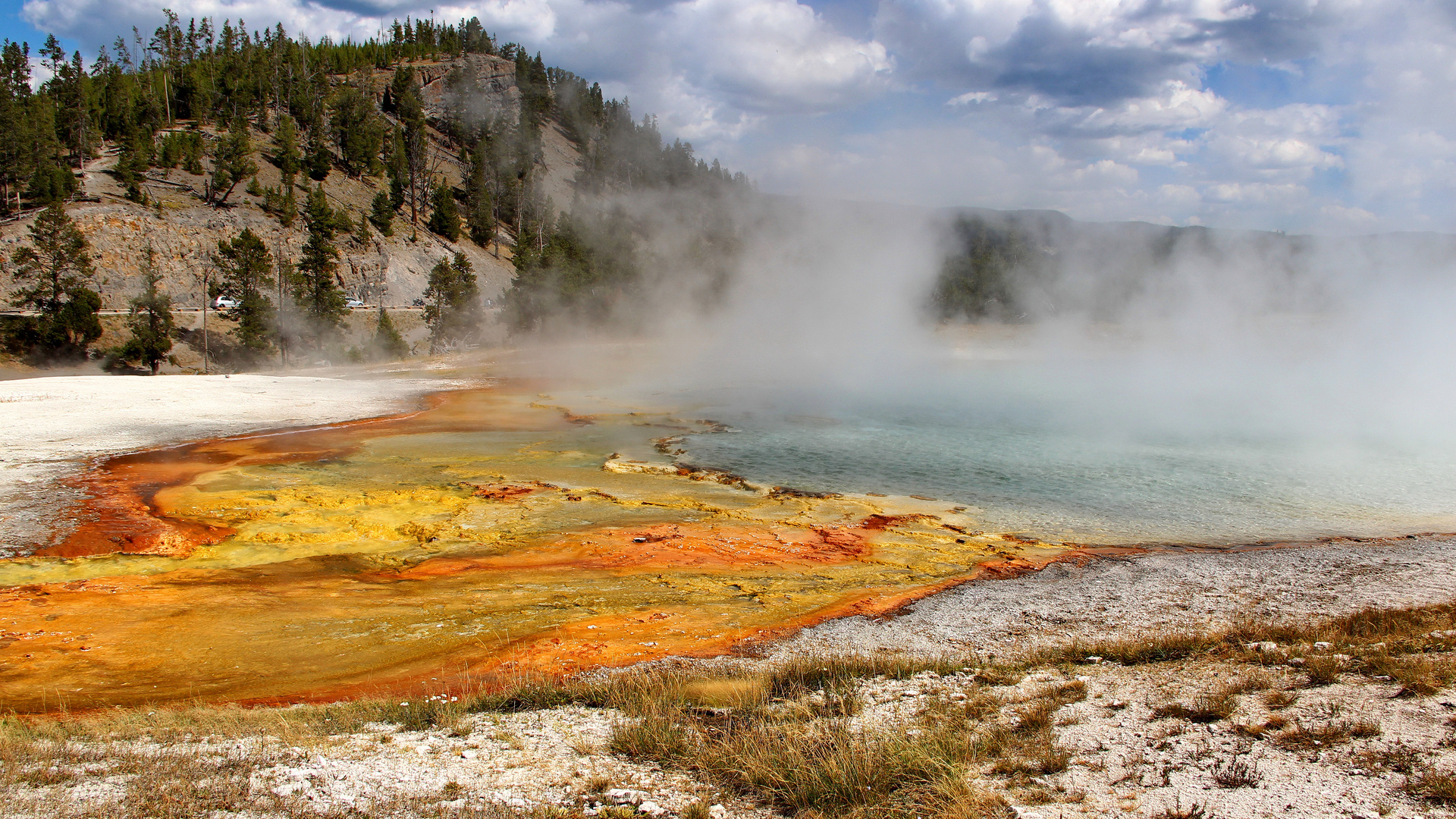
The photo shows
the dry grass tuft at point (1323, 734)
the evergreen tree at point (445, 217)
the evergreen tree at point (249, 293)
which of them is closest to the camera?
the dry grass tuft at point (1323, 734)

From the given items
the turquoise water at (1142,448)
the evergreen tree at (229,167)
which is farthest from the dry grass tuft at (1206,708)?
the evergreen tree at (229,167)

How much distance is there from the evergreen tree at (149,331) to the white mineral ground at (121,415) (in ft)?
25.1

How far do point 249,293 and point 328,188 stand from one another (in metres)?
20.3

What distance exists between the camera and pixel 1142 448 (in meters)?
13.8

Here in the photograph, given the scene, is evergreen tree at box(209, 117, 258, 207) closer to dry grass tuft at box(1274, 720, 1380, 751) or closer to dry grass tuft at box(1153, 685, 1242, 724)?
dry grass tuft at box(1153, 685, 1242, 724)

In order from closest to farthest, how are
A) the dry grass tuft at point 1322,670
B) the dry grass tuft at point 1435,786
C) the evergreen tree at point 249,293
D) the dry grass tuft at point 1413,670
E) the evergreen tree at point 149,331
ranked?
the dry grass tuft at point 1435,786, the dry grass tuft at point 1413,670, the dry grass tuft at point 1322,670, the evergreen tree at point 149,331, the evergreen tree at point 249,293

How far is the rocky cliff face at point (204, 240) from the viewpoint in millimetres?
33312

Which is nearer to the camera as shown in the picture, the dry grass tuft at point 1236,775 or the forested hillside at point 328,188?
the dry grass tuft at point 1236,775

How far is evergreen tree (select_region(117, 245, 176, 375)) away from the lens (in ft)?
87.8

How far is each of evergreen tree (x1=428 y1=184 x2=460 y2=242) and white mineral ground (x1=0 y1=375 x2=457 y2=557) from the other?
28714 millimetres

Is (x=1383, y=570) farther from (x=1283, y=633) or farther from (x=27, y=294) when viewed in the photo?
(x=27, y=294)

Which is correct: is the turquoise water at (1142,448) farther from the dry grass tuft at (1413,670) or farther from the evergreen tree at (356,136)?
the evergreen tree at (356,136)

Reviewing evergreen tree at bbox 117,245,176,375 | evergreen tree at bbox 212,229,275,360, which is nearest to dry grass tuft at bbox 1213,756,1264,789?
evergreen tree at bbox 117,245,176,375

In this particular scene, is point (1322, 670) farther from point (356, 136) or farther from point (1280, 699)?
point (356, 136)
